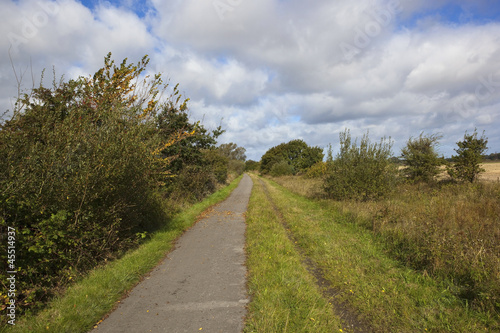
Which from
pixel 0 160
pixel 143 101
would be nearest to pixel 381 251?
pixel 0 160

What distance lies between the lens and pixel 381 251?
6570 mm

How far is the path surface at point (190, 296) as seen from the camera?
3453 millimetres

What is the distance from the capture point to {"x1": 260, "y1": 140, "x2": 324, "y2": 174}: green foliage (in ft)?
156

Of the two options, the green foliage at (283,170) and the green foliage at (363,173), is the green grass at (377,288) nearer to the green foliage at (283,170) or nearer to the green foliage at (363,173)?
the green foliage at (363,173)

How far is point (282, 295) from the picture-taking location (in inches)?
164

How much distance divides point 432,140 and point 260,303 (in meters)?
21.8

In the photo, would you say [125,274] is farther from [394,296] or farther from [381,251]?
[381,251]

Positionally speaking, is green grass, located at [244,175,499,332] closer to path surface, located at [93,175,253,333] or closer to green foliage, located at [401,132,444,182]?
path surface, located at [93,175,253,333]

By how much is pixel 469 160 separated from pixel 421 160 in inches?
121

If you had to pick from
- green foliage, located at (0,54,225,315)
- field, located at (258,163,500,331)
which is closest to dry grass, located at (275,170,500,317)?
field, located at (258,163,500,331)

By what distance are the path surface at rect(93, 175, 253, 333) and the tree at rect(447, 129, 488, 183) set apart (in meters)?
17.9

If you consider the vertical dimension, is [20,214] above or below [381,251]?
above

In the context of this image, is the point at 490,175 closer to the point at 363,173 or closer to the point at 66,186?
the point at 363,173

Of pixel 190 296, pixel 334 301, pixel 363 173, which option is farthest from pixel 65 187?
pixel 363 173
